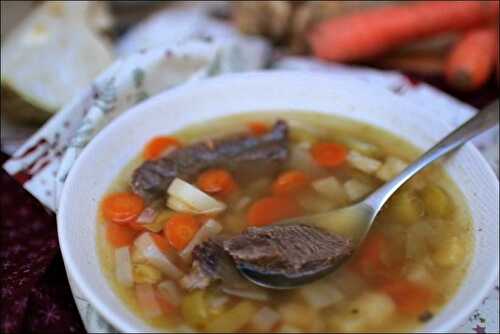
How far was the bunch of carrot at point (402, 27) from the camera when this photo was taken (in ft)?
8.18

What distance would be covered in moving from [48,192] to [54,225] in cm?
12

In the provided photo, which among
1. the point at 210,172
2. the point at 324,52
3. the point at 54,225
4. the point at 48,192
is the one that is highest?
the point at 324,52

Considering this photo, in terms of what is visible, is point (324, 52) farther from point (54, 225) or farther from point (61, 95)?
point (54, 225)

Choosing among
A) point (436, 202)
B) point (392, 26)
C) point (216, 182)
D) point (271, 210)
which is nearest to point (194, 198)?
point (216, 182)

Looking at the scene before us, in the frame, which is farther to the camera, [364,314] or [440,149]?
[440,149]

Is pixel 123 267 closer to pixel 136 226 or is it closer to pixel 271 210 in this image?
pixel 136 226

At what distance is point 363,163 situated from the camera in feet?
6.02

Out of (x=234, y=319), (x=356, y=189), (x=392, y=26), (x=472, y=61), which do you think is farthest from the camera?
(x=392, y=26)

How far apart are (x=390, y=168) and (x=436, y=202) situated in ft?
0.59

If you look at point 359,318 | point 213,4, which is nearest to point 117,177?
point 359,318

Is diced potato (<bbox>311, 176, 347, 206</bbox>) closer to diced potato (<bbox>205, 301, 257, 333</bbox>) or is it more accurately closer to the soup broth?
the soup broth

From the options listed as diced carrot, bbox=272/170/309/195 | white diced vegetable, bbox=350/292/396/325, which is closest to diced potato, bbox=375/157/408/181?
diced carrot, bbox=272/170/309/195

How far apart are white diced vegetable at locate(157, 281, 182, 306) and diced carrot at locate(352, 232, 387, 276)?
1.40 feet

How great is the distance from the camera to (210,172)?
5.84ft
